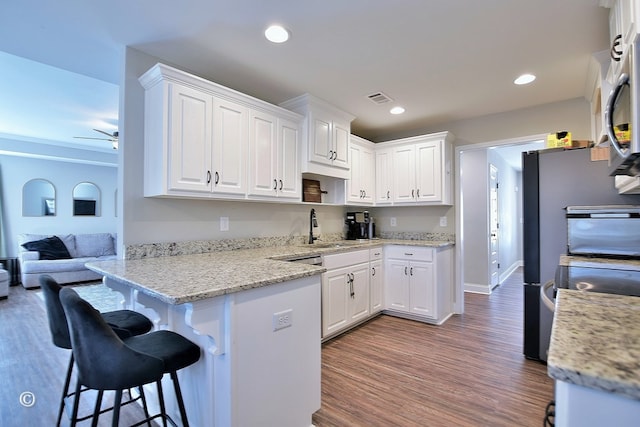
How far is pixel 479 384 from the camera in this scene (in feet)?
7.34

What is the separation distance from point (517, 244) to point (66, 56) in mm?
8687

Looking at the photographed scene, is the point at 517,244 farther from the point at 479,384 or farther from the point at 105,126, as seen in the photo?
the point at 105,126

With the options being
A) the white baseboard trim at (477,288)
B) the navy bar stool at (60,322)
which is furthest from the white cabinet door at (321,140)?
the white baseboard trim at (477,288)

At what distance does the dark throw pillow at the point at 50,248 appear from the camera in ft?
17.7

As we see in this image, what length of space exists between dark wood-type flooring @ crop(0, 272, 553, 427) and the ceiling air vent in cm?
245

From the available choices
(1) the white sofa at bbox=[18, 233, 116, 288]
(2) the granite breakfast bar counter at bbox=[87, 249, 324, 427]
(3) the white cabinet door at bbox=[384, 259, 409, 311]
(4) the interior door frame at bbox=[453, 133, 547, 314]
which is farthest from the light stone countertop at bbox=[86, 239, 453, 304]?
(1) the white sofa at bbox=[18, 233, 116, 288]

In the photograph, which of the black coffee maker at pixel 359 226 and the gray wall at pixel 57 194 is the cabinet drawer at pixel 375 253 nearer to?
the black coffee maker at pixel 359 226

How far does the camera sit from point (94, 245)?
246 inches

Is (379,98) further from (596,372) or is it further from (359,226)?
(596,372)

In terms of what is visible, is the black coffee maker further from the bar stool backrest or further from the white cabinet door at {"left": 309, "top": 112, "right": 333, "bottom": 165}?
the bar stool backrest

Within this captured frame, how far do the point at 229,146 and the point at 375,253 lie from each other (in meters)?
2.03

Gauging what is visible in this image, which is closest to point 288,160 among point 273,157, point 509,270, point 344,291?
point 273,157

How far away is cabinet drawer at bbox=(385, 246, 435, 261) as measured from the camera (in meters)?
3.47

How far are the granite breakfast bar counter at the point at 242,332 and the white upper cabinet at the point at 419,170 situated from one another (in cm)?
249
